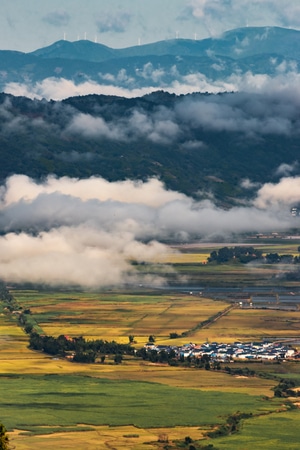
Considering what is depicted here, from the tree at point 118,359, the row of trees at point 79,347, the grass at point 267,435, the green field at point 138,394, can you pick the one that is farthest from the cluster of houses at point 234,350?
the grass at point 267,435

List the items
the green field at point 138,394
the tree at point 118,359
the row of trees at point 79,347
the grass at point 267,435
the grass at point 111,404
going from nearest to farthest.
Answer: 1. the grass at point 267,435
2. the green field at point 138,394
3. the grass at point 111,404
4. the tree at point 118,359
5. the row of trees at point 79,347

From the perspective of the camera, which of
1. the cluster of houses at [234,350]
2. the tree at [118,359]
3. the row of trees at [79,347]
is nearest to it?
the tree at [118,359]

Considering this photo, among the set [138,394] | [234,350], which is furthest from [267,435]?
[234,350]

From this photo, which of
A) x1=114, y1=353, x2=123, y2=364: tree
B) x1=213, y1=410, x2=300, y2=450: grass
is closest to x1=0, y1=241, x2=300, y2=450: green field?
x1=213, y1=410, x2=300, y2=450: grass

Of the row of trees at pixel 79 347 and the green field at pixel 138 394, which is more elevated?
the row of trees at pixel 79 347

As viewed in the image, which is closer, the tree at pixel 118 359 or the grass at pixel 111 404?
the grass at pixel 111 404

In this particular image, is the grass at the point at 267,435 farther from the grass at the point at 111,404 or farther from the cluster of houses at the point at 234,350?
the cluster of houses at the point at 234,350

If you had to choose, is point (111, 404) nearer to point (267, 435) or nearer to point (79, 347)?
point (267, 435)

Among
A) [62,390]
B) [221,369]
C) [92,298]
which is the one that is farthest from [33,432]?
[92,298]
